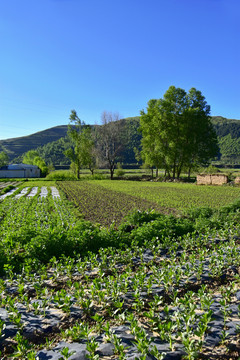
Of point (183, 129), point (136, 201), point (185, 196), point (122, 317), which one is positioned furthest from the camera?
point (183, 129)

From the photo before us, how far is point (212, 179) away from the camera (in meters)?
34.5

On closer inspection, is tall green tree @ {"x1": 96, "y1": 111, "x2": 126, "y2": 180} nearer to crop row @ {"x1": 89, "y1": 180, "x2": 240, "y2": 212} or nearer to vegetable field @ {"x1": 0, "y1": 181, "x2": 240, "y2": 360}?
crop row @ {"x1": 89, "y1": 180, "x2": 240, "y2": 212}

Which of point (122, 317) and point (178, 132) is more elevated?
point (178, 132)

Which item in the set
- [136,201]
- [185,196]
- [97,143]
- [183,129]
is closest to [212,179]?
[183,129]

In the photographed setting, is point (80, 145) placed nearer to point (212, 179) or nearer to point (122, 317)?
point (212, 179)

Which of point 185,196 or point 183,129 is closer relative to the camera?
point 185,196

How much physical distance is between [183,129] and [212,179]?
36.6 feet

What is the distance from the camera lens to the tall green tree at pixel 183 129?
136ft

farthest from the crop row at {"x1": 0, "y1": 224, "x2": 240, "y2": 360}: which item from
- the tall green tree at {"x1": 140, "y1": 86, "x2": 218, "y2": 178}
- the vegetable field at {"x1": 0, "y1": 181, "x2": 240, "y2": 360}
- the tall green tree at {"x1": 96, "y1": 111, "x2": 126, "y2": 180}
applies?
the tall green tree at {"x1": 96, "y1": 111, "x2": 126, "y2": 180}

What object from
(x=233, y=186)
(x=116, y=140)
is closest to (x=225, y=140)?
(x=116, y=140)

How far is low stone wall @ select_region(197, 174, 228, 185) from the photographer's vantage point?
1313 inches

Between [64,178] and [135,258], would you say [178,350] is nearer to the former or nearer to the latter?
[135,258]

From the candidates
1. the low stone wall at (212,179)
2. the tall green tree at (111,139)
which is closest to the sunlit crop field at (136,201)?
the low stone wall at (212,179)

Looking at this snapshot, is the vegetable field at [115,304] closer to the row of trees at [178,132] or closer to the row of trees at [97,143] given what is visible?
the row of trees at [178,132]
